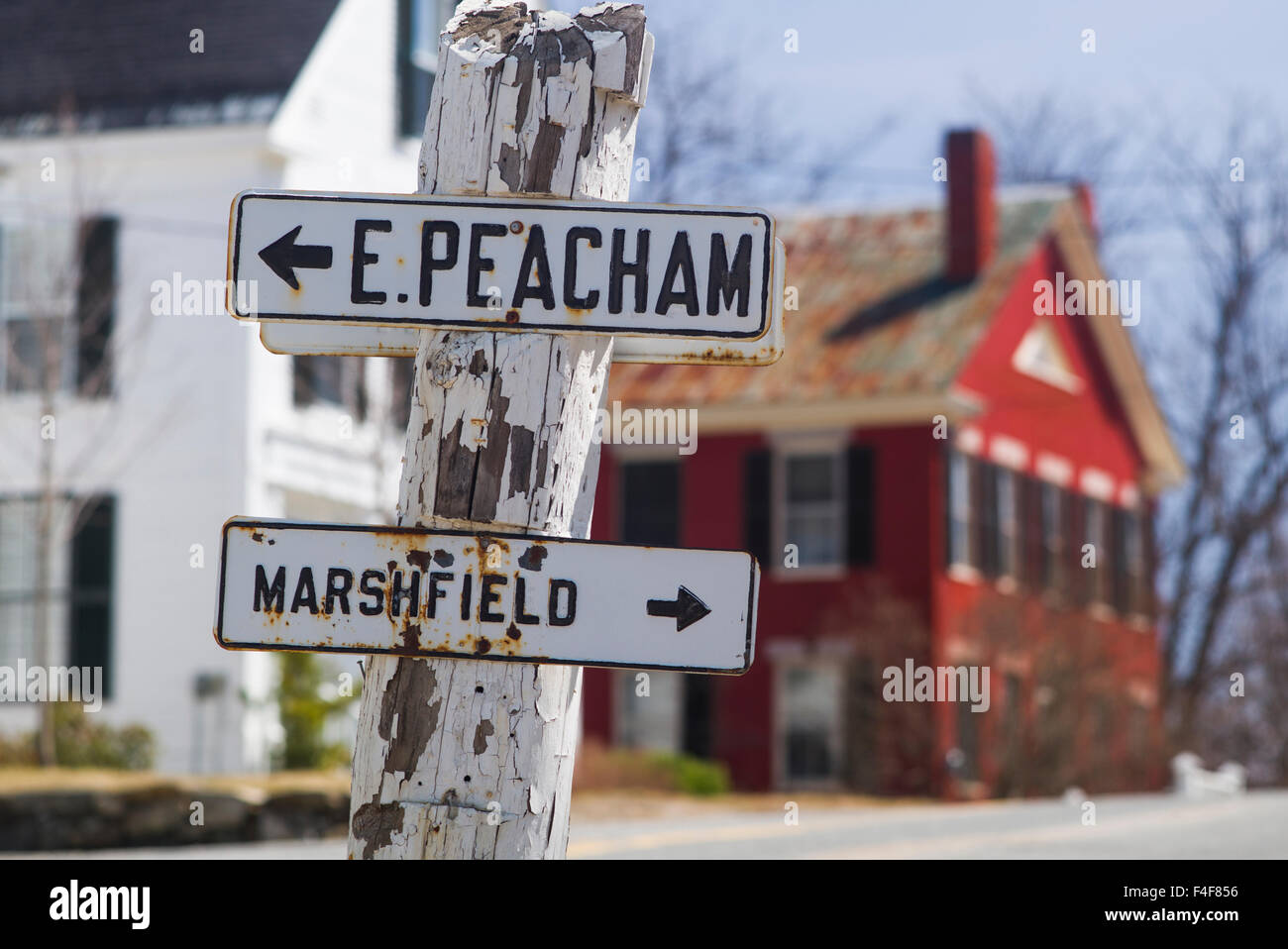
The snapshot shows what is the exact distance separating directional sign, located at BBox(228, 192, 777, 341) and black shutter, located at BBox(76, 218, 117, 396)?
14739mm

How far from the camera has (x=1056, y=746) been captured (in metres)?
23.0

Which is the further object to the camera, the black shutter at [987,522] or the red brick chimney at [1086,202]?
the red brick chimney at [1086,202]

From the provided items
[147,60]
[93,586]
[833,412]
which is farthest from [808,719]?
[147,60]

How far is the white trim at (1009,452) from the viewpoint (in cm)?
2611

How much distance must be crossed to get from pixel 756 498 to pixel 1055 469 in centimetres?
528

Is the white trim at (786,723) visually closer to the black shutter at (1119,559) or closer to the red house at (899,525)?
the red house at (899,525)

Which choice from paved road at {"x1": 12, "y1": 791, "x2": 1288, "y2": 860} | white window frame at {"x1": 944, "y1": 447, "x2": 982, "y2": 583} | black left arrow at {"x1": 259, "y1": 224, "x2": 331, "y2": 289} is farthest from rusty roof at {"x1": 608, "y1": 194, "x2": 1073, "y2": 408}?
black left arrow at {"x1": 259, "y1": 224, "x2": 331, "y2": 289}

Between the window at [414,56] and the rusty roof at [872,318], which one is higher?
the window at [414,56]

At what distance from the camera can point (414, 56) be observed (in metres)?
19.2

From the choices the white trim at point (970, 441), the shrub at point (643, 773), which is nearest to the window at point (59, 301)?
the shrub at point (643, 773)

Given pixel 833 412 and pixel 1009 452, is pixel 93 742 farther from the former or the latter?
pixel 1009 452

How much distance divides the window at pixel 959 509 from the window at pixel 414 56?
875 centimetres

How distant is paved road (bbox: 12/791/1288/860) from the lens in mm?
11602

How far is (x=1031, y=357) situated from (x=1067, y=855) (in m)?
17.1
